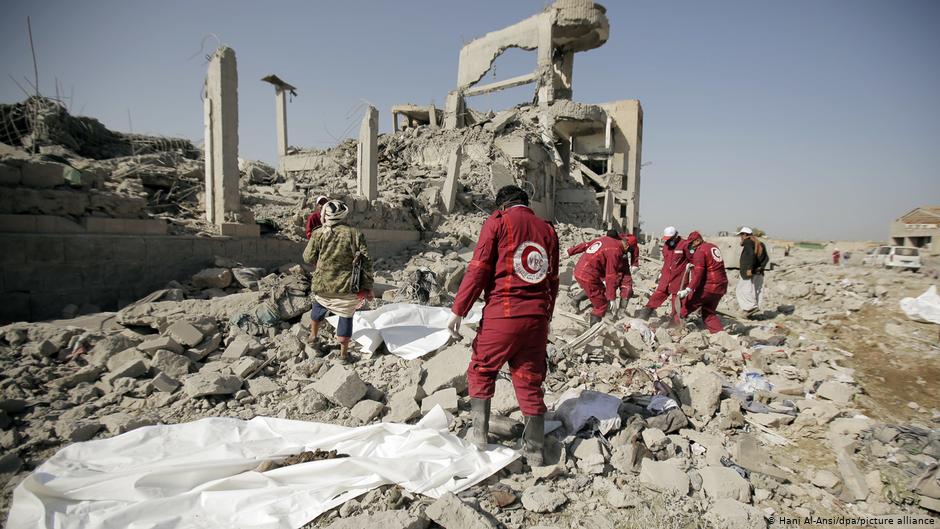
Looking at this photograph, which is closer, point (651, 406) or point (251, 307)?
point (651, 406)

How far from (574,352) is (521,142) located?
40.9 ft

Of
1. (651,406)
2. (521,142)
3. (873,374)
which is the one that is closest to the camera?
(651,406)

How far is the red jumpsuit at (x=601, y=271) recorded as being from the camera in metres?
5.98

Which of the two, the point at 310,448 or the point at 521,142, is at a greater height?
the point at 521,142

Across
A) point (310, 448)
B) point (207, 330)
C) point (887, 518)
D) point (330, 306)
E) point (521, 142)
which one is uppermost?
point (521, 142)

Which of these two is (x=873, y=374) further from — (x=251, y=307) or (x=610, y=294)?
(x=251, y=307)

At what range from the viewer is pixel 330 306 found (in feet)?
13.5

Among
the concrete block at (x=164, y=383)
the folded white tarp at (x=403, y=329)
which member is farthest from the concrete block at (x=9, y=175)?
the folded white tarp at (x=403, y=329)

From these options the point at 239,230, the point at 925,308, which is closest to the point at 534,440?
the point at 239,230

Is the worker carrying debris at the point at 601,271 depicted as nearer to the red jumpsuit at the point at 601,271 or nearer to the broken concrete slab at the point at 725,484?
the red jumpsuit at the point at 601,271

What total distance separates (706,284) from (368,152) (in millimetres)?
6807

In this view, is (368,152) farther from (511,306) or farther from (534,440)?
(534,440)

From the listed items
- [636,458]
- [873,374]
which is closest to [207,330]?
[636,458]

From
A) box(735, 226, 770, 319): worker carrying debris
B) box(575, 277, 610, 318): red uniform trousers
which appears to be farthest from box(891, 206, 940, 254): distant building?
box(575, 277, 610, 318): red uniform trousers
